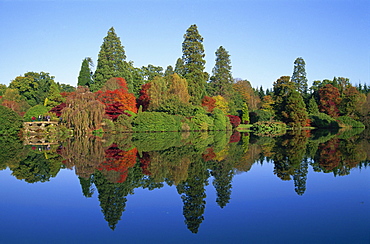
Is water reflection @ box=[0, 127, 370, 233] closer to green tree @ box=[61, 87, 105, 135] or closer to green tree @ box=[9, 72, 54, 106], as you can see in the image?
green tree @ box=[61, 87, 105, 135]

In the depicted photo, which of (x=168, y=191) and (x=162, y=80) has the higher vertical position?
(x=162, y=80)

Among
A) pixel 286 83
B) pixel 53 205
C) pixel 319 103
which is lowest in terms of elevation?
pixel 53 205

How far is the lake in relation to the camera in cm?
465

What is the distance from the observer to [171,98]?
35625 mm

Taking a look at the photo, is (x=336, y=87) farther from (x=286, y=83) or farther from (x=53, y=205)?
(x=53, y=205)

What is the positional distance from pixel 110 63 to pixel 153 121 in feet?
57.3

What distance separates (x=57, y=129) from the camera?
92.3ft

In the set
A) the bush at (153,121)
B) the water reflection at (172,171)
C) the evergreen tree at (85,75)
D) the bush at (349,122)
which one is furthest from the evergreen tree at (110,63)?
the water reflection at (172,171)

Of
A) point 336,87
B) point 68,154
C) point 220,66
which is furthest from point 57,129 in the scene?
point 336,87

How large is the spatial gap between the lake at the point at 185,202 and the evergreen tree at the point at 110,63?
35182 mm

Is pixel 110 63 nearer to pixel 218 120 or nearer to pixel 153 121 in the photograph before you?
pixel 153 121

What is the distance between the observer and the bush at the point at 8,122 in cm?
2736

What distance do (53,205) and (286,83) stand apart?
51.3 meters

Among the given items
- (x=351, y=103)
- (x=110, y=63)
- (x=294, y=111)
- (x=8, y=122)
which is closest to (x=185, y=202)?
(x=8, y=122)
